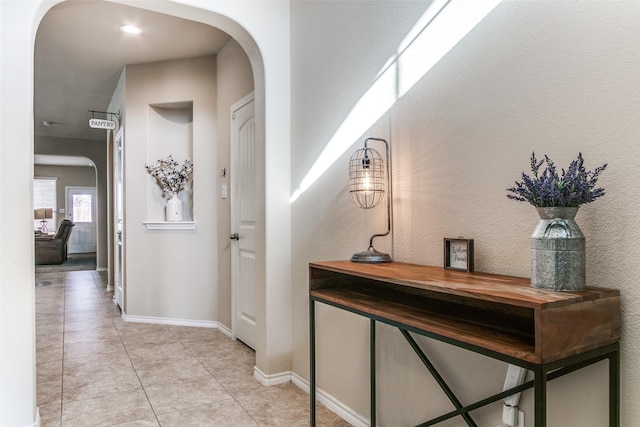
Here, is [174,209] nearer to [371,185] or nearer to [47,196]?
[371,185]

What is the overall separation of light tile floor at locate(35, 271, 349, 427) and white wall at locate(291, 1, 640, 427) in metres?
0.45

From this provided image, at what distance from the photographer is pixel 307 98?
8.24 ft

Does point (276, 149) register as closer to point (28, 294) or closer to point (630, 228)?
point (28, 294)

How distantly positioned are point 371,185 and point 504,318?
Result: 0.78 meters

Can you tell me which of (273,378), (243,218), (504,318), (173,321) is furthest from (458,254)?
(173,321)

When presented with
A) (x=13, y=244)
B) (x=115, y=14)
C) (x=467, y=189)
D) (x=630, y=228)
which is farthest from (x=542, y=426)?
(x=115, y=14)

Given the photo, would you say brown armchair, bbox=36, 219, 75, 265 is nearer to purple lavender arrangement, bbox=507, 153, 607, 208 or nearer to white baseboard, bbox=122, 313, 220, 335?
white baseboard, bbox=122, 313, 220, 335

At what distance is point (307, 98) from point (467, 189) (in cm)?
131

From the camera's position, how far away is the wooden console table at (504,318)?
0.95 metres

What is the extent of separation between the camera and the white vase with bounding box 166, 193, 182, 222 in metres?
4.24

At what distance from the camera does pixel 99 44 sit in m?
3.83

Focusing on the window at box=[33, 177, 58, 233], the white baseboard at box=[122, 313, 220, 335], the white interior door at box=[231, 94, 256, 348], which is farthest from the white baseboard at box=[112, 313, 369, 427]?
the window at box=[33, 177, 58, 233]

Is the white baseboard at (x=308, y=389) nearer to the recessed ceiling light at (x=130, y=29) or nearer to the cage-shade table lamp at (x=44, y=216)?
the recessed ceiling light at (x=130, y=29)

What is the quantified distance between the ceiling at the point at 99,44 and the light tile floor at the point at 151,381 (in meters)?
2.59
